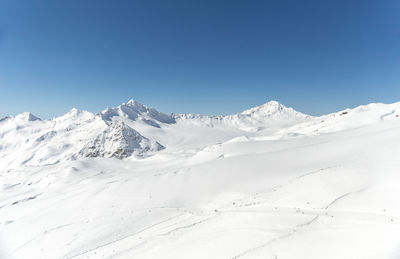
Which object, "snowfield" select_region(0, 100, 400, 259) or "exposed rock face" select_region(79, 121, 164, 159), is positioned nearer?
"snowfield" select_region(0, 100, 400, 259)

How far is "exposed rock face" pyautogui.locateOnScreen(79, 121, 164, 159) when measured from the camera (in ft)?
365

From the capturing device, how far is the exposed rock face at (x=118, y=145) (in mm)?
111375

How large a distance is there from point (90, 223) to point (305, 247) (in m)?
16.8

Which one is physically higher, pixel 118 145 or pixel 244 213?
pixel 118 145

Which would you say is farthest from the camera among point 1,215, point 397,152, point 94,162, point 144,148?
point 144,148

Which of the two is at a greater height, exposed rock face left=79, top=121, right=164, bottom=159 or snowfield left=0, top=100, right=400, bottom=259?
exposed rock face left=79, top=121, right=164, bottom=159

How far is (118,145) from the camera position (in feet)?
374

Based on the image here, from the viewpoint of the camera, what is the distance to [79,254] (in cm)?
1316

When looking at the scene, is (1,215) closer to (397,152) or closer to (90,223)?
(90,223)

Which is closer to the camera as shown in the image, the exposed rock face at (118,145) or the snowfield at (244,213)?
the snowfield at (244,213)

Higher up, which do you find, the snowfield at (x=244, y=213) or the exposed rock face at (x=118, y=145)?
the exposed rock face at (x=118, y=145)

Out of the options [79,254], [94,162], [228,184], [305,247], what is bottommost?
[79,254]

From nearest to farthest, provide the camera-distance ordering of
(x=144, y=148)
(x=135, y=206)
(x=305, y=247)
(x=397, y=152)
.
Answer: (x=305, y=247) < (x=397, y=152) < (x=135, y=206) < (x=144, y=148)

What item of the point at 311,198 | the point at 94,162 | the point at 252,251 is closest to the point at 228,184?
the point at 311,198
